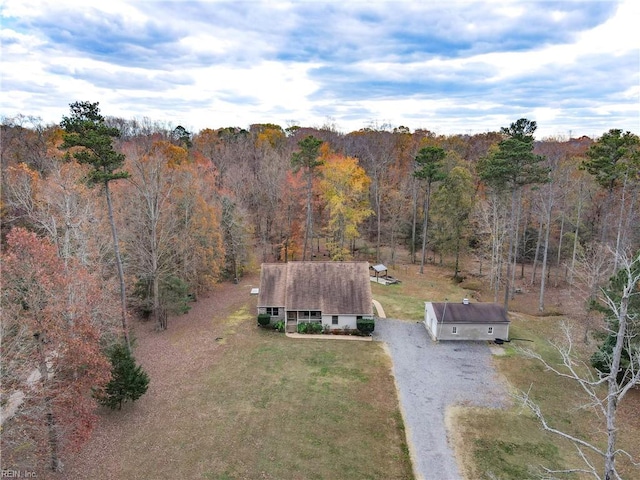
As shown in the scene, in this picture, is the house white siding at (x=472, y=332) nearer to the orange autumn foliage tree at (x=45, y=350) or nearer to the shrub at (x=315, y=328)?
the shrub at (x=315, y=328)

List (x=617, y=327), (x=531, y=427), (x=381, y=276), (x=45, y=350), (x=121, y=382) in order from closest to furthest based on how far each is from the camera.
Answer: (x=45, y=350), (x=531, y=427), (x=121, y=382), (x=617, y=327), (x=381, y=276)

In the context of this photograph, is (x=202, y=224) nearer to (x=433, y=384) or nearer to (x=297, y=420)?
(x=297, y=420)

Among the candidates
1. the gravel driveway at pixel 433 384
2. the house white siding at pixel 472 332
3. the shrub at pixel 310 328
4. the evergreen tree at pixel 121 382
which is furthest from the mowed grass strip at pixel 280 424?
the house white siding at pixel 472 332

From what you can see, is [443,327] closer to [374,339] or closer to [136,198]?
[374,339]

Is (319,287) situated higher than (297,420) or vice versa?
(319,287)

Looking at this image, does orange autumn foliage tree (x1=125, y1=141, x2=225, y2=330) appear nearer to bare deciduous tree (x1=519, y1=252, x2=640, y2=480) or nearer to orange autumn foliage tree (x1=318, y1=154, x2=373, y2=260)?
orange autumn foliage tree (x1=318, y1=154, x2=373, y2=260)

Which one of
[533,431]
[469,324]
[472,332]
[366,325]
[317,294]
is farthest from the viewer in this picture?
[317,294]

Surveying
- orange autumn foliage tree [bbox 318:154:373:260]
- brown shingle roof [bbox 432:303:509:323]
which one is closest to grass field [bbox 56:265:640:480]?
brown shingle roof [bbox 432:303:509:323]

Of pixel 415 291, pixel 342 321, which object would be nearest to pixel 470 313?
pixel 342 321
